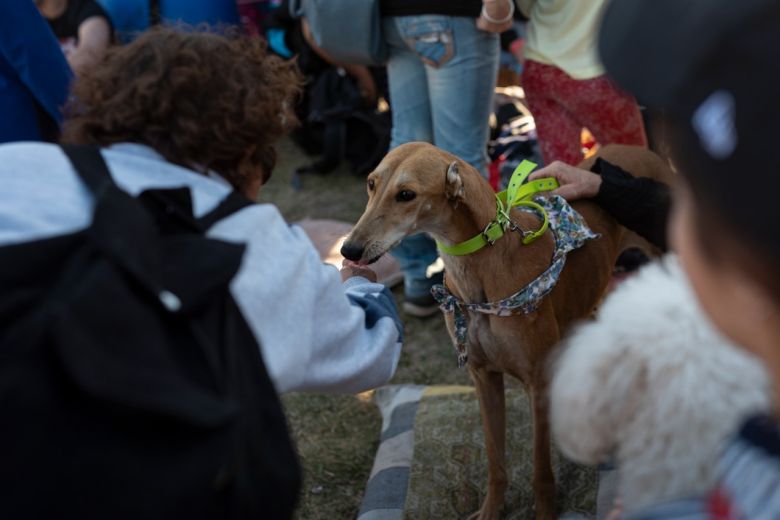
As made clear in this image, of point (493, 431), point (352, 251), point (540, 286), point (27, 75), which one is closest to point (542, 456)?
point (493, 431)

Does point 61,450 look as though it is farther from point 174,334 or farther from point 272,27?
point 272,27

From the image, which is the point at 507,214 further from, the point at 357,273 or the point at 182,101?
the point at 182,101

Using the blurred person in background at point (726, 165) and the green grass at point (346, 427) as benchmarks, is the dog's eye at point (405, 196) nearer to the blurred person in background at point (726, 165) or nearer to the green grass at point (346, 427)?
the green grass at point (346, 427)

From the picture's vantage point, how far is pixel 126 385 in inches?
40.3

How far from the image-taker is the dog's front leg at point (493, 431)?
258 centimetres

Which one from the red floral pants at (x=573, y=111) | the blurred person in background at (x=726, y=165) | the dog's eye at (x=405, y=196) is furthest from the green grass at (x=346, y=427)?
the blurred person in background at (x=726, y=165)

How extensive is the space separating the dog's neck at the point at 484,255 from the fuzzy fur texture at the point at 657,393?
1.24 m

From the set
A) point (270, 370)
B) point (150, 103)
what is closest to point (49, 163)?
point (150, 103)

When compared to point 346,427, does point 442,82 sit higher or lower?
higher

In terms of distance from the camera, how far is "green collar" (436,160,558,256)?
237 centimetres

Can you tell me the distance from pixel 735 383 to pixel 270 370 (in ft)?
2.29

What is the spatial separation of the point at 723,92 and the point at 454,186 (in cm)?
160

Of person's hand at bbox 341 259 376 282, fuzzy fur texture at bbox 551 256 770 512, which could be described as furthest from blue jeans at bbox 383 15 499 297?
fuzzy fur texture at bbox 551 256 770 512

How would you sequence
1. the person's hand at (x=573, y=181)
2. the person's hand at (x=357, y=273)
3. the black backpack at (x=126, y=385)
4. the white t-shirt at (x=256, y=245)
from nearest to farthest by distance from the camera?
1. the black backpack at (x=126, y=385)
2. the white t-shirt at (x=256, y=245)
3. the person's hand at (x=357, y=273)
4. the person's hand at (x=573, y=181)
